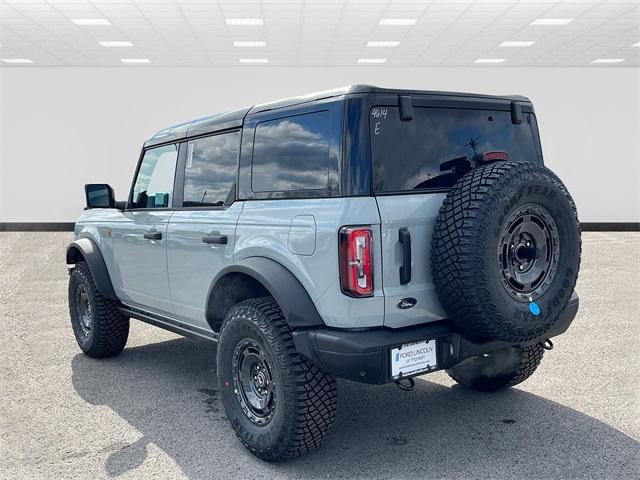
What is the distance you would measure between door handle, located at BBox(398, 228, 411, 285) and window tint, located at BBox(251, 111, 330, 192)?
0.46 meters

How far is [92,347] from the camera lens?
5047mm

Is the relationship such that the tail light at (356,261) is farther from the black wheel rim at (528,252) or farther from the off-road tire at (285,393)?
the black wheel rim at (528,252)

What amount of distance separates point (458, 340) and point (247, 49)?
48.1 ft

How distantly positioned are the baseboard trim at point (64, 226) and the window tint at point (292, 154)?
15928 mm

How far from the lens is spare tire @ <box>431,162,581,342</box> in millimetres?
2688

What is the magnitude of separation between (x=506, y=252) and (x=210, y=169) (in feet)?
6.47

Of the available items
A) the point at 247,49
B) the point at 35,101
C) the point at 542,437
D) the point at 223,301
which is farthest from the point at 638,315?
the point at 35,101

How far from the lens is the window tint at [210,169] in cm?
367

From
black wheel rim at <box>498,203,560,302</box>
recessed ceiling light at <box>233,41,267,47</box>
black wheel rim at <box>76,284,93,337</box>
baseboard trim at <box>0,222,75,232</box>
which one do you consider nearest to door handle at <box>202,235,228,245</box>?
black wheel rim at <box>498,203,560,302</box>

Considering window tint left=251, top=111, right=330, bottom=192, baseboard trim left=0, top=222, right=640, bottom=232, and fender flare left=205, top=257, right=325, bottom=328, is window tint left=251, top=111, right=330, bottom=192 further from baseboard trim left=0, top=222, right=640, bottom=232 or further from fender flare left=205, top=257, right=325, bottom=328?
baseboard trim left=0, top=222, right=640, bottom=232

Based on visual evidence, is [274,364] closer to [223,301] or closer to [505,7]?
[223,301]

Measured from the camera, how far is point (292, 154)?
319 centimetres

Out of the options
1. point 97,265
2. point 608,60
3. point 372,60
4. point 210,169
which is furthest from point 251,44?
point 210,169

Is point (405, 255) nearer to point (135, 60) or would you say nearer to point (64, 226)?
point (135, 60)
